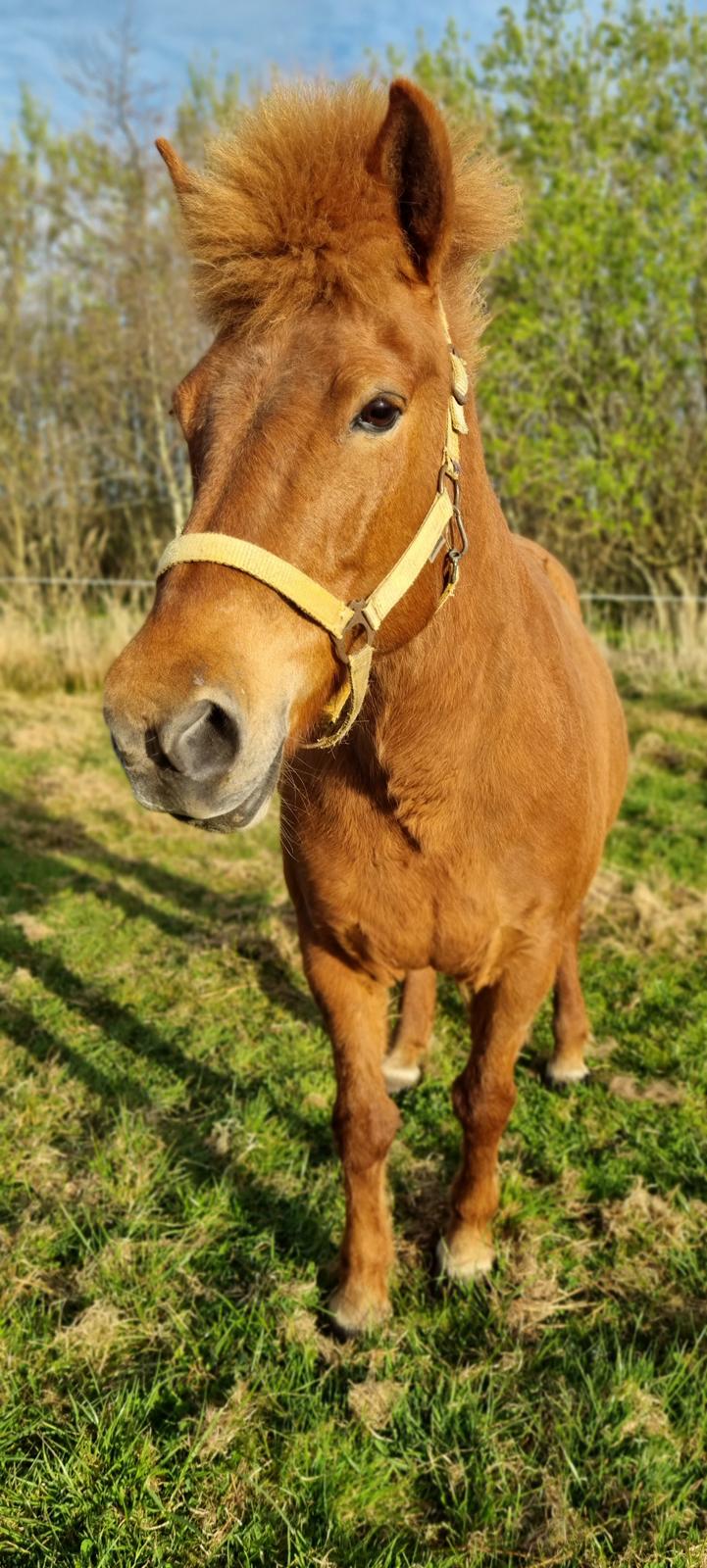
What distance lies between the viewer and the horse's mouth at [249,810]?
160cm

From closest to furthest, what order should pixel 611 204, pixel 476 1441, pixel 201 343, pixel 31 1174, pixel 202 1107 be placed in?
pixel 476 1441
pixel 31 1174
pixel 202 1107
pixel 611 204
pixel 201 343

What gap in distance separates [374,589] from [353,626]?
0.36 feet

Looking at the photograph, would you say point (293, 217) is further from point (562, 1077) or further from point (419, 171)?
point (562, 1077)

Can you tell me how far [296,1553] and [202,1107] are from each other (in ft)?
5.64

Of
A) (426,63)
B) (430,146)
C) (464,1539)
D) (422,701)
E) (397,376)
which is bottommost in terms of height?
(464,1539)

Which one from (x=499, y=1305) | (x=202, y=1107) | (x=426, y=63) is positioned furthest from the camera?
(x=426, y=63)

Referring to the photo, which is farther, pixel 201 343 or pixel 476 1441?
pixel 201 343

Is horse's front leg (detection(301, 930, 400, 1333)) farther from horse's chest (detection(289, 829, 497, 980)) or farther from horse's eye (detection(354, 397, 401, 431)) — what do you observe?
horse's eye (detection(354, 397, 401, 431))

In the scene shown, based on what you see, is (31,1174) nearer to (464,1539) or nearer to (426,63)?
(464,1539)

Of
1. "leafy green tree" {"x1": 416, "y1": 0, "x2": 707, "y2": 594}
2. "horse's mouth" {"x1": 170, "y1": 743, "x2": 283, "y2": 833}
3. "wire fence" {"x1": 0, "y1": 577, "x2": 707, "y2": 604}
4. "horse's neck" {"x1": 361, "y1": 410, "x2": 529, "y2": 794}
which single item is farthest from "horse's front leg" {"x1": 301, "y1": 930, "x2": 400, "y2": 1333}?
"leafy green tree" {"x1": 416, "y1": 0, "x2": 707, "y2": 594}

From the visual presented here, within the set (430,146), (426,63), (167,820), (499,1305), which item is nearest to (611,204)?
(426,63)

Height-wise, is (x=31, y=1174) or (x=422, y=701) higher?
(x=422, y=701)

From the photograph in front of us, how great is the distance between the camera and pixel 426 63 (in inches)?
574

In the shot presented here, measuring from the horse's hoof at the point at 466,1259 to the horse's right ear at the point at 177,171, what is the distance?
3.04 m
